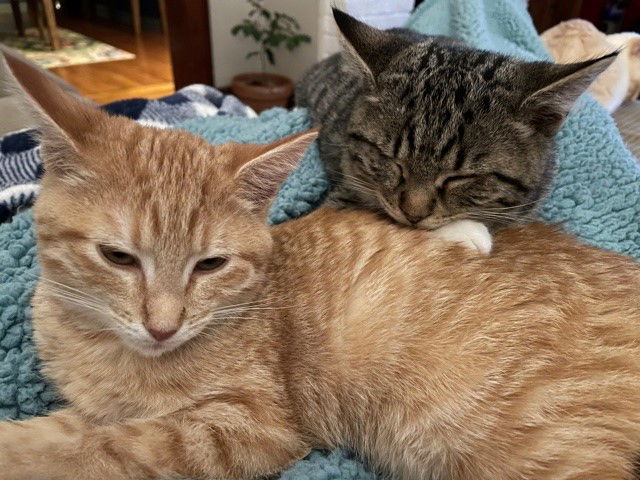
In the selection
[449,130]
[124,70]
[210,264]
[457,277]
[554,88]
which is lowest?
[124,70]

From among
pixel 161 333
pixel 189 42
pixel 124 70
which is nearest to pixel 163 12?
pixel 189 42

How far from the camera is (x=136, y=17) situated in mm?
5176

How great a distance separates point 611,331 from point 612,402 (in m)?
0.17

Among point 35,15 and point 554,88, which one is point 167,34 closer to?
point 35,15

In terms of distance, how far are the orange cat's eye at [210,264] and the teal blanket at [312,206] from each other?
0.53 meters

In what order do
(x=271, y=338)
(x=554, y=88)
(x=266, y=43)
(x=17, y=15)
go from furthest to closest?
(x=17, y=15)
(x=266, y=43)
(x=554, y=88)
(x=271, y=338)

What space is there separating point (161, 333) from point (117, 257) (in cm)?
18

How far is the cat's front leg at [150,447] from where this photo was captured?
3.55 feet

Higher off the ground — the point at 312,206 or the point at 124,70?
the point at 312,206

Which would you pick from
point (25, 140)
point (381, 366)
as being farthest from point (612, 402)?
point (25, 140)

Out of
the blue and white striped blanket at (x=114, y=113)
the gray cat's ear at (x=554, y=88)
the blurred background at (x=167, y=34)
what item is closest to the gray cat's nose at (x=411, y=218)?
the gray cat's ear at (x=554, y=88)

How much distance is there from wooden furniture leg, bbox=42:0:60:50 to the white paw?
470 cm

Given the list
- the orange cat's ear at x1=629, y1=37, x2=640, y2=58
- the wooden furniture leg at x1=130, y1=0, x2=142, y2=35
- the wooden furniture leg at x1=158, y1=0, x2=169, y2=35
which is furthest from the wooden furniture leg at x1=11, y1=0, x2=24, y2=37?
the orange cat's ear at x1=629, y1=37, x2=640, y2=58

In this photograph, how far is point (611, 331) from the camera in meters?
1.29
